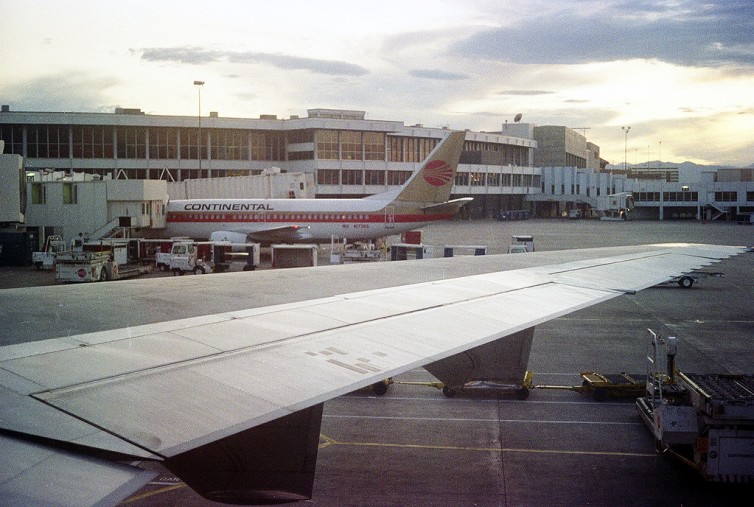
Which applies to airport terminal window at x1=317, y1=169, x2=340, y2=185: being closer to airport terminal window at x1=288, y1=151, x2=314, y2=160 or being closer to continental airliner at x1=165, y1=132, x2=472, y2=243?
airport terminal window at x1=288, y1=151, x2=314, y2=160

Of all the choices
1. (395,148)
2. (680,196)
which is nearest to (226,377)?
(395,148)

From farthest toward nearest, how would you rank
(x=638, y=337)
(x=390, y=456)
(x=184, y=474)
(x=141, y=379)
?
(x=638, y=337) < (x=390, y=456) < (x=184, y=474) < (x=141, y=379)

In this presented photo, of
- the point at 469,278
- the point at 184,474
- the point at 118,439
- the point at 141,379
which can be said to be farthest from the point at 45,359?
the point at 469,278

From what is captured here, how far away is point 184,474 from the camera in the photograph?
617 cm

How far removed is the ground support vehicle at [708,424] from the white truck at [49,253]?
39.6 meters

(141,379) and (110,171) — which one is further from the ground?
(110,171)

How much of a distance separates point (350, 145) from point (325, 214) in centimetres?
4515

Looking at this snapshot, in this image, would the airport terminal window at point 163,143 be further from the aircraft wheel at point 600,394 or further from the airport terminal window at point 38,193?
the aircraft wheel at point 600,394

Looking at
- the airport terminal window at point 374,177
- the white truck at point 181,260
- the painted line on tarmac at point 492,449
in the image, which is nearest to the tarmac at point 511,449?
the painted line on tarmac at point 492,449

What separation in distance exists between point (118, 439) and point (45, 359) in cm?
188

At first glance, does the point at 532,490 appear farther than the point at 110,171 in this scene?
No

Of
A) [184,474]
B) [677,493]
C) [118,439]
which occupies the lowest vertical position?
[677,493]

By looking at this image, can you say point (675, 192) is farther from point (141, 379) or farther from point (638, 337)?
point (141, 379)

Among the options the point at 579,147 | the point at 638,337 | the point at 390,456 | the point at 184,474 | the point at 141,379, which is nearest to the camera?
the point at 141,379
